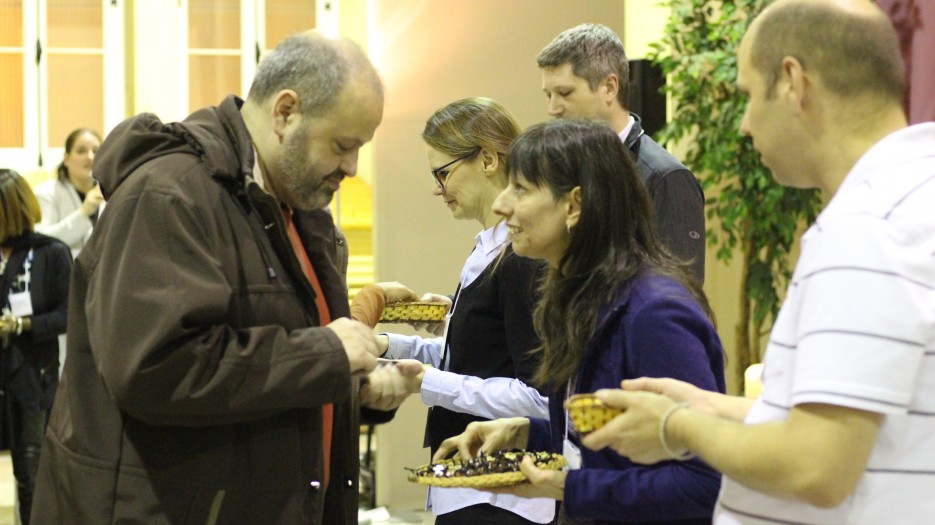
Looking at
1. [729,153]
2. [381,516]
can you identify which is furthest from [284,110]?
[729,153]

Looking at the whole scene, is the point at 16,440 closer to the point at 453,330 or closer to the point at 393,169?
the point at 393,169

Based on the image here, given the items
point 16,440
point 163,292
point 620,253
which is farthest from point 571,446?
point 16,440

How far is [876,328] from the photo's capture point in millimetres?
1118

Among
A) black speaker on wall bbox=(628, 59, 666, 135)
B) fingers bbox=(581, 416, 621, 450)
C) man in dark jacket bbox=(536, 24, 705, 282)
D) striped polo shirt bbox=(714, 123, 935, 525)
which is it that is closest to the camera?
striped polo shirt bbox=(714, 123, 935, 525)

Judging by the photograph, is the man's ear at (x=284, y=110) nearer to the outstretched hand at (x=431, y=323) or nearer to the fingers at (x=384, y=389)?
the fingers at (x=384, y=389)

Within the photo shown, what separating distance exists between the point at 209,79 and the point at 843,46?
667 cm

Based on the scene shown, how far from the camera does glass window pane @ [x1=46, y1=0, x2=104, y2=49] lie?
24.2ft

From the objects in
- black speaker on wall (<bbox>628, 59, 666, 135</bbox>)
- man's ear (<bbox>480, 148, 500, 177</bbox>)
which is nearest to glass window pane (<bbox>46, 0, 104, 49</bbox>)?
black speaker on wall (<bbox>628, 59, 666, 135</bbox>)

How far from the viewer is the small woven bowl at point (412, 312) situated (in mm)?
2730

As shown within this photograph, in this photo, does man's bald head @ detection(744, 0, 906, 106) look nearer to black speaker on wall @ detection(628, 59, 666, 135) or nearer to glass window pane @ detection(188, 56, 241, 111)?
black speaker on wall @ detection(628, 59, 666, 135)

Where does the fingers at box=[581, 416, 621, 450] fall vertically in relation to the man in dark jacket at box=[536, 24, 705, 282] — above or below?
below

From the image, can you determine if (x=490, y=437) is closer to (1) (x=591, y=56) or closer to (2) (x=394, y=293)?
(2) (x=394, y=293)

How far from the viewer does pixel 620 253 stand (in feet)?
5.87

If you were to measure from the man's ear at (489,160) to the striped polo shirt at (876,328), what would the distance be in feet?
4.75
